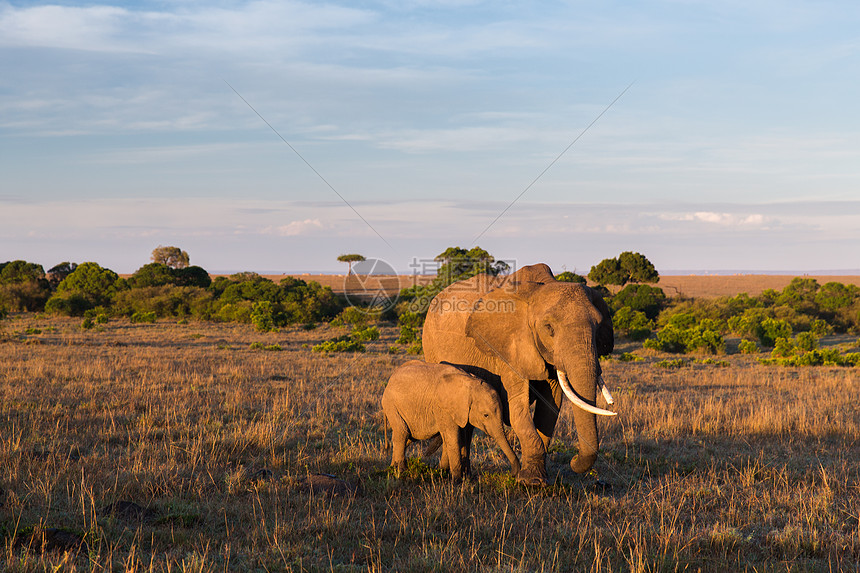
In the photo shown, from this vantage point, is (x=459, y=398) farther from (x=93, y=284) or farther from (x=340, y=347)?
(x=93, y=284)

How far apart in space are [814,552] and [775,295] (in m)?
42.3

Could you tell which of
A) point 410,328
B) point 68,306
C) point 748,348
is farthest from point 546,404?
point 68,306

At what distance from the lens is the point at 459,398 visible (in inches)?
278

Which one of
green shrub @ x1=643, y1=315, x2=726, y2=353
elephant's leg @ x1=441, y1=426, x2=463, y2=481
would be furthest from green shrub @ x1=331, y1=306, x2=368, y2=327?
elephant's leg @ x1=441, y1=426, x2=463, y2=481

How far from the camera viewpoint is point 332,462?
8031 millimetres

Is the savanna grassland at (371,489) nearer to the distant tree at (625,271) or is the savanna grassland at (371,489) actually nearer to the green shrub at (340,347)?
the green shrub at (340,347)

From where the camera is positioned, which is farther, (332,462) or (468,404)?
(332,462)

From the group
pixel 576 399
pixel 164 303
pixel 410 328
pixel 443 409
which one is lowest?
pixel 410 328

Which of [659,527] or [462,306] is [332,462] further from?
[659,527]

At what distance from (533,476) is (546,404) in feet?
3.23

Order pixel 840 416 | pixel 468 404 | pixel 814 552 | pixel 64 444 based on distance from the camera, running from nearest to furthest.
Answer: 1. pixel 814 552
2. pixel 468 404
3. pixel 64 444
4. pixel 840 416

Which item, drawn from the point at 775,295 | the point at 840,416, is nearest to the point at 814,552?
the point at 840,416

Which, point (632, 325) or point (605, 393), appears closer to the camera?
point (605, 393)

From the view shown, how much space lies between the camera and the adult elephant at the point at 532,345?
6.35 meters
